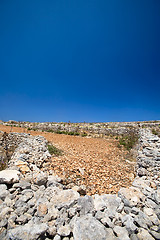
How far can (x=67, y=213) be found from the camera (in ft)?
10.3

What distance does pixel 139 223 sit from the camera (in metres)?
2.88

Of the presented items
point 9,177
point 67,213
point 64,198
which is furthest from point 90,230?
point 9,177

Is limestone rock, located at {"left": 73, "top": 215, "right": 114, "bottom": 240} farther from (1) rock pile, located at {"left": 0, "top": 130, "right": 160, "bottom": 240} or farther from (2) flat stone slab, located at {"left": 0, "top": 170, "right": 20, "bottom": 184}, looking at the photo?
(2) flat stone slab, located at {"left": 0, "top": 170, "right": 20, "bottom": 184}

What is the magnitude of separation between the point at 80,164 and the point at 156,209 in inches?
139

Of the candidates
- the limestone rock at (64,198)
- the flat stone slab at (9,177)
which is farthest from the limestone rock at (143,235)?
the flat stone slab at (9,177)

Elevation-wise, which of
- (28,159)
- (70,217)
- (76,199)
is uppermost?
(28,159)

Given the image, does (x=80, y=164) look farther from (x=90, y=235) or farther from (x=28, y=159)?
(x=90, y=235)

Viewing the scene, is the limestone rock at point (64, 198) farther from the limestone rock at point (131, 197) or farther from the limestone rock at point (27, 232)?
the limestone rock at point (131, 197)

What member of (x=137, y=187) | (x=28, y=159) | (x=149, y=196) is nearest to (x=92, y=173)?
(x=137, y=187)

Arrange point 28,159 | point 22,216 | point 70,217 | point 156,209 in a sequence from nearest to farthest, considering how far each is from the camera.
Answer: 1. point 22,216
2. point 70,217
3. point 156,209
4. point 28,159

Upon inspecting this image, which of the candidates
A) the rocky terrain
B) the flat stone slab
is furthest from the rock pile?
the rocky terrain

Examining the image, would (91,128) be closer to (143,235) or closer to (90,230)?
(143,235)

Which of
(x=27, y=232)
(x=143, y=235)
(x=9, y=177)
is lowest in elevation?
(x=143, y=235)

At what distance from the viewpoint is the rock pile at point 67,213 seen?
2592mm
